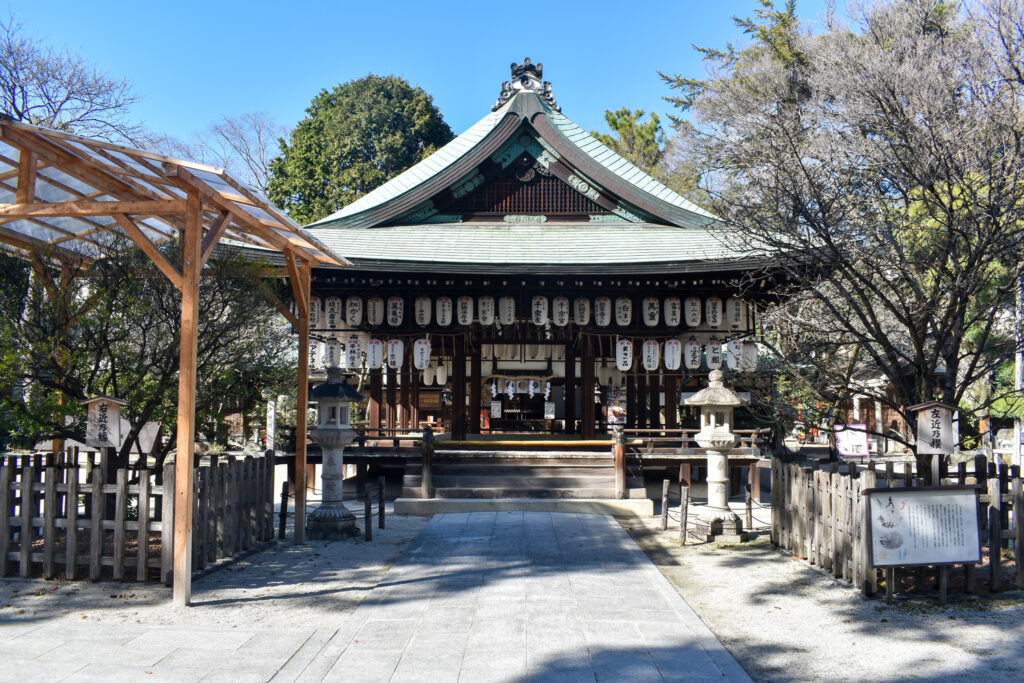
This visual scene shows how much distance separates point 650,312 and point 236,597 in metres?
11.6

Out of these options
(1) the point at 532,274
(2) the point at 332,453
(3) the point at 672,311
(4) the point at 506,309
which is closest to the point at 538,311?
(4) the point at 506,309

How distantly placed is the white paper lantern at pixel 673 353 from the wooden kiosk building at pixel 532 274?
46mm

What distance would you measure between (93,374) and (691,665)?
7646 mm

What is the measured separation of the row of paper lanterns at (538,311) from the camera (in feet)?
54.9

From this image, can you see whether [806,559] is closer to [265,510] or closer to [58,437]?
[265,510]

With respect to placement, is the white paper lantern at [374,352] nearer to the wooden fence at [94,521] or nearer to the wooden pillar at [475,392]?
the wooden pillar at [475,392]

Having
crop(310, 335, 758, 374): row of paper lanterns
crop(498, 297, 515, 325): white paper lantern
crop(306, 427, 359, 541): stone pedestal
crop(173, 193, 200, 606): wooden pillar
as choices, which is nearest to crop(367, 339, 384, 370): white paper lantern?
crop(310, 335, 758, 374): row of paper lanterns

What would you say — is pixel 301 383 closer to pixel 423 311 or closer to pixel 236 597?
pixel 236 597

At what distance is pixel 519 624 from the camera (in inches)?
258

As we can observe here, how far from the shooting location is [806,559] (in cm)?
930

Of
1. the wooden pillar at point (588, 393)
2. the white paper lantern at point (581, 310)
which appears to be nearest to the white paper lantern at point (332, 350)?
the white paper lantern at point (581, 310)

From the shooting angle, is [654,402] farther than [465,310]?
Yes

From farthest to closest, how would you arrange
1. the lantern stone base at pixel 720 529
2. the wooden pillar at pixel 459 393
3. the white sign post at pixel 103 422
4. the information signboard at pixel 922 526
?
the wooden pillar at pixel 459 393, the lantern stone base at pixel 720 529, the white sign post at pixel 103 422, the information signboard at pixel 922 526

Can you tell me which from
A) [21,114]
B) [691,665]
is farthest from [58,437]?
Result: [21,114]
